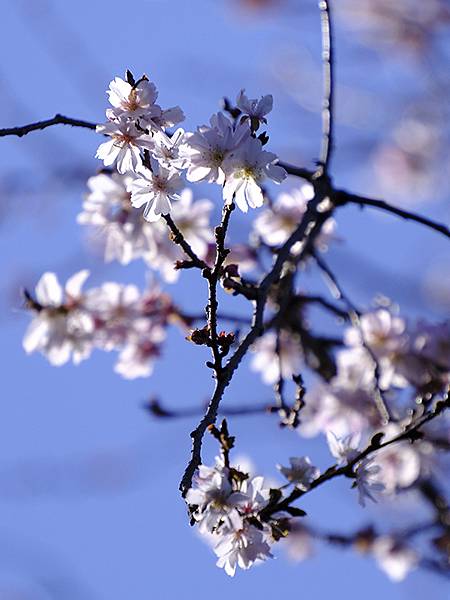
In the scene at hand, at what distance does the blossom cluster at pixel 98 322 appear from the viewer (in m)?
3.00

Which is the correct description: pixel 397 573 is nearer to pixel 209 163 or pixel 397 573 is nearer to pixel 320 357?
pixel 320 357

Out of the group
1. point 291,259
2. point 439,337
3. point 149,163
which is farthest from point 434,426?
point 149,163

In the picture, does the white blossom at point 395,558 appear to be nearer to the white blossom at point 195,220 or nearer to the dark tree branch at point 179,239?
the white blossom at point 195,220

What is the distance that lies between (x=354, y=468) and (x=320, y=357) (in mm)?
1522

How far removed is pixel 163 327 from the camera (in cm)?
340

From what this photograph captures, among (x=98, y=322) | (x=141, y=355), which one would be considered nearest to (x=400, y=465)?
(x=141, y=355)

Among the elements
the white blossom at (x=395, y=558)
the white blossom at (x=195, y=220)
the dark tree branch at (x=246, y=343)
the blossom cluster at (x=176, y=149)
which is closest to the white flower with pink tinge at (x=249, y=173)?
the blossom cluster at (x=176, y=149)

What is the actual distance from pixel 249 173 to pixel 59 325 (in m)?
1.48

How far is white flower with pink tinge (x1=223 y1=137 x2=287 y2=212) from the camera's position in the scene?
5.45 ft

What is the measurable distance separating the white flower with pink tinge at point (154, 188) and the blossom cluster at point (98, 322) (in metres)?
1.26

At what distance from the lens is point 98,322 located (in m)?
3.22

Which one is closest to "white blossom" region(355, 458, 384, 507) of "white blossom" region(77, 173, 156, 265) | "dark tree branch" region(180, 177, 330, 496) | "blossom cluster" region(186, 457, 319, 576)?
"blossom cluster" region(186, 457, 319, 576)

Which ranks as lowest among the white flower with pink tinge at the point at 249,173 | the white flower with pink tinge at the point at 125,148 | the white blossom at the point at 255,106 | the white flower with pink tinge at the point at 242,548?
the white flower with pink tinge at the point at 242,548

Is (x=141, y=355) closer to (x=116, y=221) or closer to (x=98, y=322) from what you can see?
(x=98, y=322)
